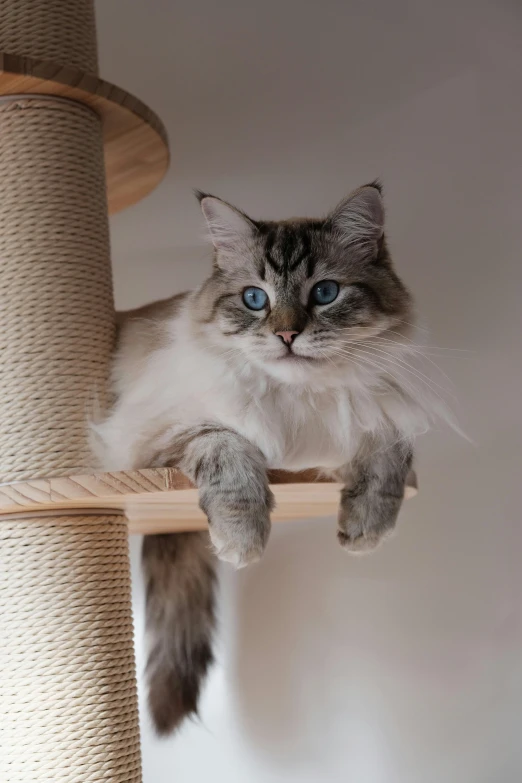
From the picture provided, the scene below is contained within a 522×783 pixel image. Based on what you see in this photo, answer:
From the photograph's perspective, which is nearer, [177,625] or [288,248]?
[288,248]

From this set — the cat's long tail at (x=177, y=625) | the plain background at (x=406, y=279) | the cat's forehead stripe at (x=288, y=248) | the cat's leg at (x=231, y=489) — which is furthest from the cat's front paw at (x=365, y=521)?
the plain background at (x=406, y=279)

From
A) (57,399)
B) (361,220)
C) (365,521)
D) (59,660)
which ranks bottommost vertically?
(59,660)

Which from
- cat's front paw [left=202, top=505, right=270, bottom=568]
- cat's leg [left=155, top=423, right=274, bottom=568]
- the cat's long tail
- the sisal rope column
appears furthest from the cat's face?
the cat's long tail

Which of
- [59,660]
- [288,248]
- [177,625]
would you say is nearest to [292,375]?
[288,248]

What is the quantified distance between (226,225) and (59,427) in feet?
1.47

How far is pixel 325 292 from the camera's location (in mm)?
1356

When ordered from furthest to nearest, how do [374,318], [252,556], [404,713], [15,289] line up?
[404,713]
[15,289]
[374,318]
[252,556]

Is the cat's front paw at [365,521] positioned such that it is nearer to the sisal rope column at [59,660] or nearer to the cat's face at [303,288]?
the cat's face at [303,288]

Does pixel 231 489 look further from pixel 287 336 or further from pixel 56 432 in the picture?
pixel 56 432

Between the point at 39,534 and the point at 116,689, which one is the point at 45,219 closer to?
the point at 39,534

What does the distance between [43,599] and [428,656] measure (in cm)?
105

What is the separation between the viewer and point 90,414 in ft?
4.91

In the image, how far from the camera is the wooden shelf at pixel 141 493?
1175mm

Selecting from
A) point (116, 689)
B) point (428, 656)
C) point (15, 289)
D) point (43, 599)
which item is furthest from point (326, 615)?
point (15, 289)
